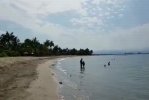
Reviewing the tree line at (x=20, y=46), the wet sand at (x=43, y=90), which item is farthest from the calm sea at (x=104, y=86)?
the tree line at (x=20, y=46)

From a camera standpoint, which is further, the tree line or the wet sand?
the tree line

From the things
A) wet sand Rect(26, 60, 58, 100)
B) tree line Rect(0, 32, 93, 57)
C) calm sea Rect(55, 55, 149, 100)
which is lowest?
calm sea Rect(55, 55, 149, 100)

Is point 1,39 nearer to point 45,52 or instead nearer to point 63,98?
point 45,52

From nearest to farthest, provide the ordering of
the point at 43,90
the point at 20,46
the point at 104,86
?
the point at 43,90
the point at 104,86
the point at 20,46

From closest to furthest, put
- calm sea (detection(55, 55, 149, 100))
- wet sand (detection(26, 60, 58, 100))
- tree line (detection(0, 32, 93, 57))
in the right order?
wet sand (detection(26, 60, 58, 100)) → calm sea (detection(55, 55, 149, 100)) → tree line (detection(0, 32, 93, 57))

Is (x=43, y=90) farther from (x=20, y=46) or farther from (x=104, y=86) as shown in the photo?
(x=20, y=46)

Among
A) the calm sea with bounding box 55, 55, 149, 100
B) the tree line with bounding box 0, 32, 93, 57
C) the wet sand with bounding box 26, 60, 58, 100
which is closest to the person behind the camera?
the wet sand with bounding box 26, 60, 58, 100

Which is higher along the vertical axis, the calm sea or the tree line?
the tree line

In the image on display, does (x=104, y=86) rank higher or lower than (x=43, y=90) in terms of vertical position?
lower

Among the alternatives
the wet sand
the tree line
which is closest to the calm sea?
the wet sand

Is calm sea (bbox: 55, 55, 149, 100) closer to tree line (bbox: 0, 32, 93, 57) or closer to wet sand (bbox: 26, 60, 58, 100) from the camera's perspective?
wet sand (bbox: 26, 60, 58, 100)

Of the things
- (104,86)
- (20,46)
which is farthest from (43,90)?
(20,46)

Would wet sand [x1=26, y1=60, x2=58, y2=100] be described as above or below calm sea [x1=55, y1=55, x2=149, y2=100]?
above

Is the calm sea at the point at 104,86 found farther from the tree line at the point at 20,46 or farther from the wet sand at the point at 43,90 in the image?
the tree line at the point at 20,46
